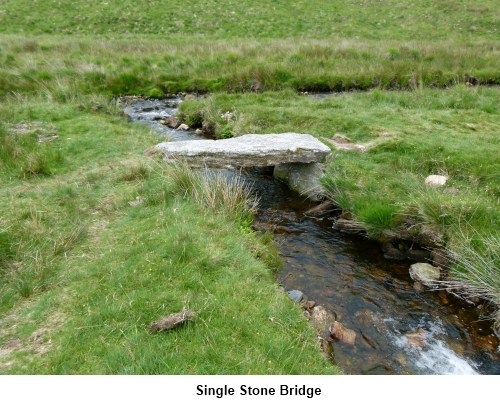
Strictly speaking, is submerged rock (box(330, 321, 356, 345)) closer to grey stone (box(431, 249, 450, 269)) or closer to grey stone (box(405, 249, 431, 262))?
grey stone (box(431, 249, 450, 269))

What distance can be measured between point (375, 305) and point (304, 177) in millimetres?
3996

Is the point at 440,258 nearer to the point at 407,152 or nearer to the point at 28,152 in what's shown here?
the point at 407,152

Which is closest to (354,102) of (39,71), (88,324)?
(88,324)

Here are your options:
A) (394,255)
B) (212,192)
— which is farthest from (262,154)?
(394,255)

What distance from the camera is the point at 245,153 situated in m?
8.45

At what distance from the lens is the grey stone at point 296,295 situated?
5574 mm

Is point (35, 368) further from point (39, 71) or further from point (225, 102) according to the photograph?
point (39, 71)

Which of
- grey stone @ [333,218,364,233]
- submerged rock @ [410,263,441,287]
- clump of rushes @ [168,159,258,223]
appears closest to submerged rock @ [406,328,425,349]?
submerged rock @ [410,263,441,287]

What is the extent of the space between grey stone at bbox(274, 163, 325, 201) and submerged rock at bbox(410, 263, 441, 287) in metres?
2.69

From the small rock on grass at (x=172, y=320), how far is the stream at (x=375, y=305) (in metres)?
2.02

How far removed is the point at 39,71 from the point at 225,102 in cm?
905

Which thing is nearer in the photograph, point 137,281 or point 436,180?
point 137,281

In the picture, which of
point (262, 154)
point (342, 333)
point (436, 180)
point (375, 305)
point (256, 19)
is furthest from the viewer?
point (256, 19)

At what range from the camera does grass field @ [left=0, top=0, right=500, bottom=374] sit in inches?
163
